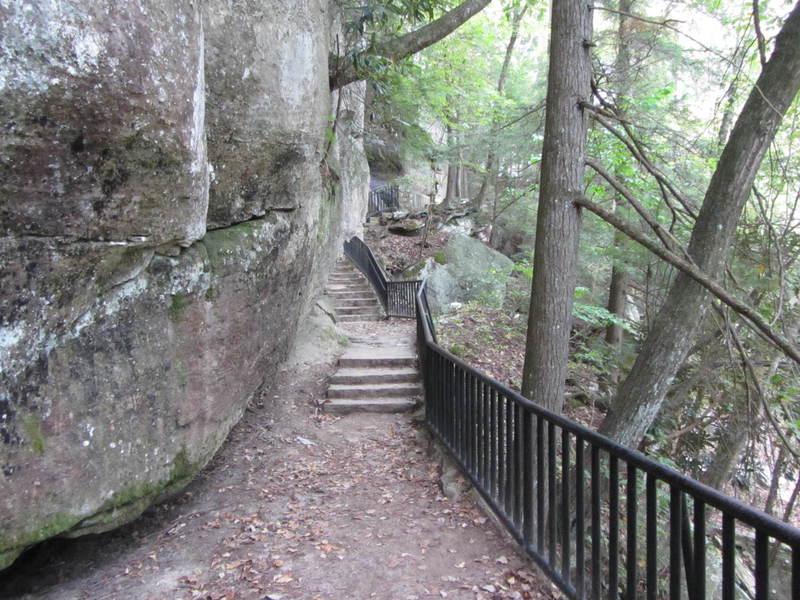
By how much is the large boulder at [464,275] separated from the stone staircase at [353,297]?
168 cm

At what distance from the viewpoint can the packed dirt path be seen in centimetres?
335

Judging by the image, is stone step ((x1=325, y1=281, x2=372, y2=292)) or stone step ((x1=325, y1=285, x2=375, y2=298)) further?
stone step ((x1=325, y1=281, x2=372, y2=292))

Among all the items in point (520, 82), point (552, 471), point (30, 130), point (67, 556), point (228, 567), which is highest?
point (520, 82)

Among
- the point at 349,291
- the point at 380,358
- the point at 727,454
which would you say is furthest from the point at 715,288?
the point at 349,291

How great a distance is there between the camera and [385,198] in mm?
27875

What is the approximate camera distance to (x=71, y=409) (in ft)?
10.8

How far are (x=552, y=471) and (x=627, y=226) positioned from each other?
92.5 inches

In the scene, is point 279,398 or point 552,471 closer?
point 552,471

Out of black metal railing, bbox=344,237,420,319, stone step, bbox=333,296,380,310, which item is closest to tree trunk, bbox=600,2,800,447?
black metal railing, bbox=344,237,420,319

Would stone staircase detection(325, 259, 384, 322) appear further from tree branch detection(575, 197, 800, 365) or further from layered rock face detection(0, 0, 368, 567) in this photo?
tree branch detection(575, 197, 800, 365)

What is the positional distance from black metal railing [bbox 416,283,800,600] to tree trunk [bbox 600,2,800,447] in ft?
3.47

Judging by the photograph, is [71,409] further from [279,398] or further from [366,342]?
[366,342]

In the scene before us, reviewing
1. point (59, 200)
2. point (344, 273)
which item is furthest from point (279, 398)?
point (344, 273)

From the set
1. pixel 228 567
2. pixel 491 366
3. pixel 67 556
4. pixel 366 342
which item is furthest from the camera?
pixel 366 342
